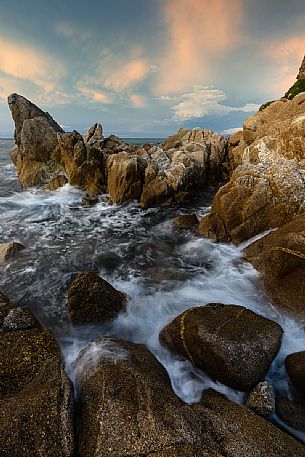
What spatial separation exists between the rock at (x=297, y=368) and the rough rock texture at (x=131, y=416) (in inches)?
125

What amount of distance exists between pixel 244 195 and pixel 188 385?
9.99 meters

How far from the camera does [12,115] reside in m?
32.0

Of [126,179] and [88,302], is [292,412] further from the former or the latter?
[126,179]

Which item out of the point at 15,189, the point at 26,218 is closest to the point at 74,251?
the point at 26,218

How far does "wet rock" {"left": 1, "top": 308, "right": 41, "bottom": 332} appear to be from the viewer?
7.04 m

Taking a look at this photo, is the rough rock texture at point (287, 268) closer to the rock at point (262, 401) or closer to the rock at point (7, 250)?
the rock at point (262, 401)

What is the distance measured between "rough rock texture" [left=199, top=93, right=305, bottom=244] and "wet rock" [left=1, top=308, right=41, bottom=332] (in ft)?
35.7

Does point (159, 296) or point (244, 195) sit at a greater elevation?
point (244, 195)

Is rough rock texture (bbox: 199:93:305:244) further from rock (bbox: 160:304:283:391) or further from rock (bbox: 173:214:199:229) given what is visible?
rock (bbox: 160:304:283:391)

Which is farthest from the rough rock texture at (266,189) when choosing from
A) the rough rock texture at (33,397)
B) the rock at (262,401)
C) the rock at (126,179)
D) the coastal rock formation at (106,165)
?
the rough rock texture at (33,397)

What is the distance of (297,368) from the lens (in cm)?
690

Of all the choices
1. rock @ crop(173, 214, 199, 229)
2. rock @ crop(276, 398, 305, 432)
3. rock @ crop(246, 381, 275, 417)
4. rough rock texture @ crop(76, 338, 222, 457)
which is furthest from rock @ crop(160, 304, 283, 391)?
rock @ crop(173, 214, 199, 229)

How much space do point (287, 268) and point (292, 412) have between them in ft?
16.0

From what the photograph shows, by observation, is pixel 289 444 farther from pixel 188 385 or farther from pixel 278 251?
pixel 278 251
